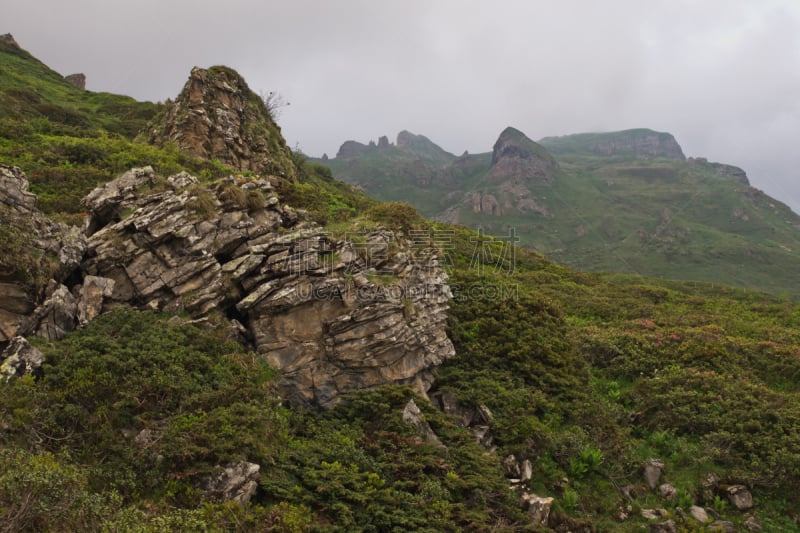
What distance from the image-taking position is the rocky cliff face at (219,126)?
32.9 m

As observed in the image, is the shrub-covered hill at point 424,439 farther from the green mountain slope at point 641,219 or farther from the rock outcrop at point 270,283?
the green mountain slope at point 641,219

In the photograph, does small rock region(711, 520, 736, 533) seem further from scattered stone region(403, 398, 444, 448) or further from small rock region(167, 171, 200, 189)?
small rock region(167, 171, 200, 189)

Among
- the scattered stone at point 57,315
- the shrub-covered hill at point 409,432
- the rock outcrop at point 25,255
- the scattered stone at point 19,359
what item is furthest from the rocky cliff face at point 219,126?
the scattered stone at point 19,359

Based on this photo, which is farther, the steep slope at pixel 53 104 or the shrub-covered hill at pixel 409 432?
the steep slope at pixel 53 104

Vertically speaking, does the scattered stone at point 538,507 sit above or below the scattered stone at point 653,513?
below

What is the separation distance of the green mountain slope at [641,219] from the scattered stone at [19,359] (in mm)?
91409

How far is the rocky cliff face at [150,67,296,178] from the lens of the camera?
3291cm

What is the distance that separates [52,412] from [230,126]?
102ft

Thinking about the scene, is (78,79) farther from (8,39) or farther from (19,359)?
(19,359)

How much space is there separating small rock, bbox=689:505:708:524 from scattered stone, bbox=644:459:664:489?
128 centimetres

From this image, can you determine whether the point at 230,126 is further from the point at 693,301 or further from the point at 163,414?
the point at 693,301

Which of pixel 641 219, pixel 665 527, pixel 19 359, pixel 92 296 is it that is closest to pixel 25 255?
pixel 92 296

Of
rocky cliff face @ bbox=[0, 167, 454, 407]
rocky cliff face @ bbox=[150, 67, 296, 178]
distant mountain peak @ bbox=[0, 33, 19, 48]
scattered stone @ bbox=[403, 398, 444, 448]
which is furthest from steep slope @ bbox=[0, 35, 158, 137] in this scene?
scattered stone @ bbox=[403, 398, 444, 448]

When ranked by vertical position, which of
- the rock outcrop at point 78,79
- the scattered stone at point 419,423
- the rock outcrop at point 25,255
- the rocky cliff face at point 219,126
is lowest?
the scattered stone at point 419,423
